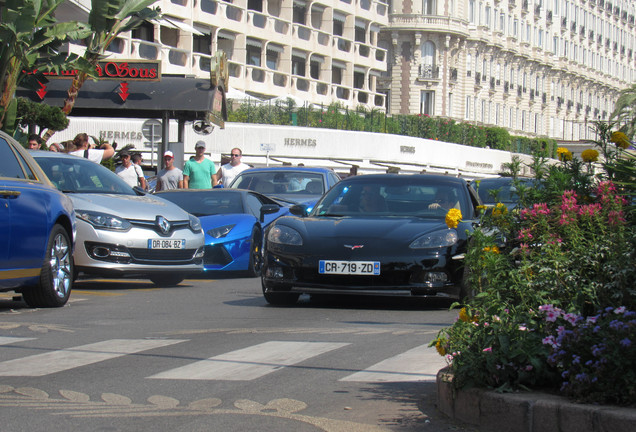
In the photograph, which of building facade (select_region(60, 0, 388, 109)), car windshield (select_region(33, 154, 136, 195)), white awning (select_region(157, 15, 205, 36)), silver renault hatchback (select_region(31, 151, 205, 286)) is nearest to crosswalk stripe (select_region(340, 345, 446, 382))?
silver renault hatchback (select_region(31, 151, 205, 286))

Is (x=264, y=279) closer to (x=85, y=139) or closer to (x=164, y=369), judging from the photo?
(x=164, y=369)

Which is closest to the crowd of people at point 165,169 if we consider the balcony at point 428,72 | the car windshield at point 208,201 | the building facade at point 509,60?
the car windshield at point 208,201

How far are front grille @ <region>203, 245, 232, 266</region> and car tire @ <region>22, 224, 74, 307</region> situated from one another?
14.1ft

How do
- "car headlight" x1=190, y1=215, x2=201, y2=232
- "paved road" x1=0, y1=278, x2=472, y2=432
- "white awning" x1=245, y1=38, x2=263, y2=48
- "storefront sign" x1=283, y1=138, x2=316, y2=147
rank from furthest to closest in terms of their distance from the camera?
"white awning" x1=245, y1=38, x2=263, y2=48 → "storefront sign" x1=283, y1=138, x2=316, y2=147 → "car headlight" x1=190, y1=215, x2=201, y2=232 → "paved road" x1=0, y1=278, x2=472, y2=432

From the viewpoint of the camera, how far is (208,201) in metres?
16.6

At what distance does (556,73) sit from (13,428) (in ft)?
348

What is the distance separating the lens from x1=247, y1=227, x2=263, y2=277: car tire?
630 inches

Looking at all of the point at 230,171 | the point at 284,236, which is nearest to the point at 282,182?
the point at 230,171

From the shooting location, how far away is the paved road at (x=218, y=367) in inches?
223

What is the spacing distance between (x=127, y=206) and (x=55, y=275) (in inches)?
99.7

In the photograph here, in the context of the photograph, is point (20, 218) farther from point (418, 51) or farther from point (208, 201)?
point (418, 51)

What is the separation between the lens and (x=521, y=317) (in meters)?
5.66

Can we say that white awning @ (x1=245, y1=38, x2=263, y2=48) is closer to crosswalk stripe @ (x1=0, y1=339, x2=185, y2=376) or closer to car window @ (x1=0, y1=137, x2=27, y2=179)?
car window @ (x1=0, y1=137, x2=27, y2=179)

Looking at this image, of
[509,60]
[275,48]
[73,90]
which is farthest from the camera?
[509,60]
